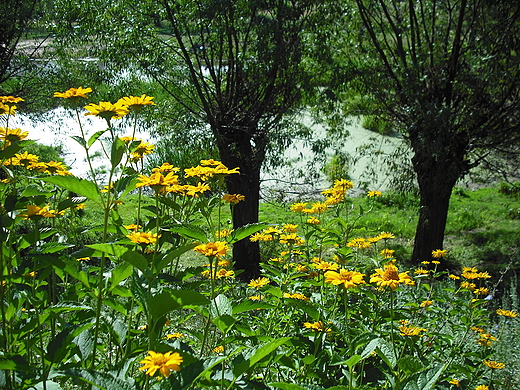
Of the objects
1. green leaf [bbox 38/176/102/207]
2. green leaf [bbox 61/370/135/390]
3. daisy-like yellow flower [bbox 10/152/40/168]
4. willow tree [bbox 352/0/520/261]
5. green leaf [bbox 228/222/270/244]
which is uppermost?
willow tree [bbox 352/0/520/261]

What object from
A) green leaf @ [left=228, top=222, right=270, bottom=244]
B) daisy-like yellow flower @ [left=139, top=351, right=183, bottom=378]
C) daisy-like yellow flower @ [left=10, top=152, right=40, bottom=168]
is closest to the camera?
daisy-like yellow flower @ [left=139, top=351, right=183, bottom=378]

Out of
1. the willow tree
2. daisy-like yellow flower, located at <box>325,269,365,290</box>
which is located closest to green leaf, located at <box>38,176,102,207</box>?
daisy-like yellow flower, located at <box>325,269,365,290</box>

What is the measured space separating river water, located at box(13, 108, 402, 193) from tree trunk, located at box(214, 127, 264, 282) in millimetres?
251

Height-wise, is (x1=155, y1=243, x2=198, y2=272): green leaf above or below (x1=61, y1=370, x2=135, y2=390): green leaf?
above

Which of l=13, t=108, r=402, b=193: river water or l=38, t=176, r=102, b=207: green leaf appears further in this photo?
l=13, t=108, r=402, b=193: river water

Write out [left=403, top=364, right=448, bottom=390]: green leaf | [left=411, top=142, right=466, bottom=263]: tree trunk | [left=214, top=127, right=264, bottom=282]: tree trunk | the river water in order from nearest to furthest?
[left=403, top=364, right=448, bottom=390]: green leaf → [left=214, top=127, right=264, bottom=282]: tree trunk → [left=411, top=142, right=466, bottom=263]: tree trunk → the river water

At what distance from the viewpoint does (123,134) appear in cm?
522

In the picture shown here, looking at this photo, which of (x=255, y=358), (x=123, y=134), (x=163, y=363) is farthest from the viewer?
(x=123, y=134)

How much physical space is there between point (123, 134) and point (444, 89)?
11.0 ft

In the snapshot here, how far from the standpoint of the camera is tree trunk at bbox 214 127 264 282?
471cm

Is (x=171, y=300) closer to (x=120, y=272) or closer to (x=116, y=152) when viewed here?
(x=120, y=272)

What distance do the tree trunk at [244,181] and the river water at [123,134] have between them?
251mm

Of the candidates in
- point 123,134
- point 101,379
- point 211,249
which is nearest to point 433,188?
point 123,134

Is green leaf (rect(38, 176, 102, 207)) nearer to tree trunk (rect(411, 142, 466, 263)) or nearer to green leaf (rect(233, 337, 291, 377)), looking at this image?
green leaf (rect(233, 337, 291, 377))
